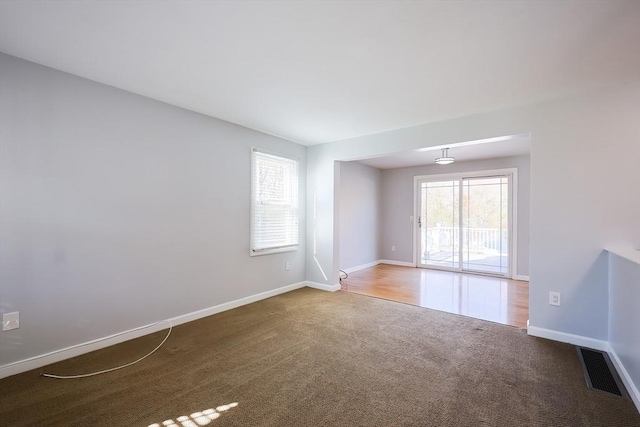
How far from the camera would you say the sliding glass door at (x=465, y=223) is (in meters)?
5.69

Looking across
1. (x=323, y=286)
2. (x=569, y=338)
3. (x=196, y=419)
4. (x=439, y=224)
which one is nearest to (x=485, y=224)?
(x=439, y=224)

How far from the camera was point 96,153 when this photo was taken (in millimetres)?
2596

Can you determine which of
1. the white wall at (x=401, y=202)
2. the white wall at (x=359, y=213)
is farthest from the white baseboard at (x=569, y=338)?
the white wall at (x=401, y=202)

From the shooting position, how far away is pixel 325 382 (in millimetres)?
2092

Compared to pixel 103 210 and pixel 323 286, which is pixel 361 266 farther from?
pixel 103 210

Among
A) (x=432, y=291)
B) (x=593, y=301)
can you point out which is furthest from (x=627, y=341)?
(x=432, y=291)

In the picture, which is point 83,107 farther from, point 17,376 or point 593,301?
point 593,301

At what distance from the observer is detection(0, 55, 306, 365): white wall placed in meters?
2.21

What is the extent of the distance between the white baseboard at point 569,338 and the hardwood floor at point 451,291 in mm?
247

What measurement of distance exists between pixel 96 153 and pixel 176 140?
773 millimetres

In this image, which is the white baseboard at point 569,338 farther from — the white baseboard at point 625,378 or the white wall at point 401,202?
the white wall at point 401,202

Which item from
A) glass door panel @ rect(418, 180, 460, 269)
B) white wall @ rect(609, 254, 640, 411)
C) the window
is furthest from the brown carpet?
glass door panel @ rect(418, 180, 460, 269)

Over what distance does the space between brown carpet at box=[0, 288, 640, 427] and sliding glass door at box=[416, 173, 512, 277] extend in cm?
324

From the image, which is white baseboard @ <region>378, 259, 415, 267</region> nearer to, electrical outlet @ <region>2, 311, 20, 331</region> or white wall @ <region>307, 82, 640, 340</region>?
white wall @ <region>307, 82, 640, 340</region>
